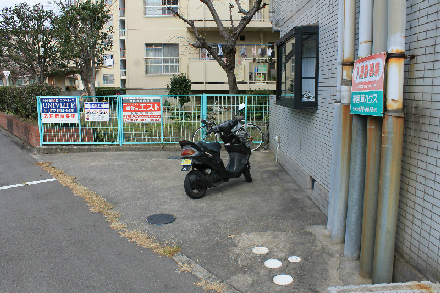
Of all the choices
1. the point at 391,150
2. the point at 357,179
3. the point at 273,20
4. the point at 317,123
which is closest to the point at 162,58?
the point at 273,20

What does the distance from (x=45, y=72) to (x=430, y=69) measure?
19.9 m

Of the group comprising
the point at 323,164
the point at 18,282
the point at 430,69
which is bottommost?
the point at 18,282

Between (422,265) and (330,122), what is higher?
(330,122)

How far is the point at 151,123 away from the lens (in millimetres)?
10734

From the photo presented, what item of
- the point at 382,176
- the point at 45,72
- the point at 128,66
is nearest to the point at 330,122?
the point at 382,176

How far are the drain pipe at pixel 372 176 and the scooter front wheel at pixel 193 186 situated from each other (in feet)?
10.9

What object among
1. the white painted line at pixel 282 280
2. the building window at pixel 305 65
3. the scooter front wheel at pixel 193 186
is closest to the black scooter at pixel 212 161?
the scooter front wheel at pixel 193 186

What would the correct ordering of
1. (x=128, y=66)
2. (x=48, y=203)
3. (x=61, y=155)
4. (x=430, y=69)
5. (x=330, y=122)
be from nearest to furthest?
1. (x=430, y=69)
2. (x=330, y=122)
3. (x=48, y=203)
4. (x=61, y=155)
5. (x=128, y=66)

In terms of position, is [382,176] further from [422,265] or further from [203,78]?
[203,78]

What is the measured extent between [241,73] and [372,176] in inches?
597

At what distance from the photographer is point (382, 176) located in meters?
3.23

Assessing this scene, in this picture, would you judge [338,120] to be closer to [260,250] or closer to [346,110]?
[346,110]

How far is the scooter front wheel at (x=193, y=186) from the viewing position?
247 inches

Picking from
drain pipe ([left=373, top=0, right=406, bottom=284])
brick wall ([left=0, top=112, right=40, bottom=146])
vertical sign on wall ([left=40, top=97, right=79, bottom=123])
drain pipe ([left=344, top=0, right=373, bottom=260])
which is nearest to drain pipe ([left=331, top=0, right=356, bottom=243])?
drain pipe ([left=344, top=0, right=373, bottom=260])
